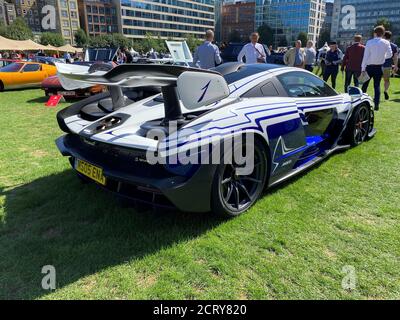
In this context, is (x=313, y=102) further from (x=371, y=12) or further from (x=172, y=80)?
(x=371, y=12)

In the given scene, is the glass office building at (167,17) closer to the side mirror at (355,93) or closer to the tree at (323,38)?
the tree at (323,38)

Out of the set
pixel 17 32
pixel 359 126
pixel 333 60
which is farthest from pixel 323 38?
pixel 359 126

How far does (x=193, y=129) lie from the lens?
2.46m

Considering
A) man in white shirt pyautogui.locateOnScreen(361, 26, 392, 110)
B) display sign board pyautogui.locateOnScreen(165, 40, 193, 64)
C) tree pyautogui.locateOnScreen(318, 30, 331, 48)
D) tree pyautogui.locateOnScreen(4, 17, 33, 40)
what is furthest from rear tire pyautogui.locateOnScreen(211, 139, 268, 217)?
tree pyautogui.locateOnScreen(318, 30, 331, 48)

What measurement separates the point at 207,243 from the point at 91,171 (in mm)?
1124

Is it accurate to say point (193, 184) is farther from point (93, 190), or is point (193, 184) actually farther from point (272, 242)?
point (93, 190)

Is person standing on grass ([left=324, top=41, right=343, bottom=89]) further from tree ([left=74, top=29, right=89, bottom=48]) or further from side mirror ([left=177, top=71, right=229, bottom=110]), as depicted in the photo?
tree ([left=74, top=29, right=89, bottom=48])

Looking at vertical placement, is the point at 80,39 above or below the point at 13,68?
above

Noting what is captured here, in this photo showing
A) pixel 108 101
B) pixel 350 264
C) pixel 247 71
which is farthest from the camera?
pixel 108 101

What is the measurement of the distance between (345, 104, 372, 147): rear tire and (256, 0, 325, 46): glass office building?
119659mm
